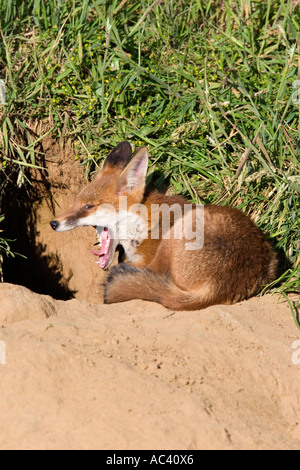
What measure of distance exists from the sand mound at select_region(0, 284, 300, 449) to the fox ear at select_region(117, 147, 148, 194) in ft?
4.43

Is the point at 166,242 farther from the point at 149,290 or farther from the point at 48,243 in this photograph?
the point at 48,243

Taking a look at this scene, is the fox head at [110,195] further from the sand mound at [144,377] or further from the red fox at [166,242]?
the sand mound at [144,377]

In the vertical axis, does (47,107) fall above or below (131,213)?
above

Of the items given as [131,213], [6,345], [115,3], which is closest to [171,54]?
[115,3]

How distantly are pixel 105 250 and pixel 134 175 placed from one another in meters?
0.74

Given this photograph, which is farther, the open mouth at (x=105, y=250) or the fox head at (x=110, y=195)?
the open mouth at (x=105, y=250)

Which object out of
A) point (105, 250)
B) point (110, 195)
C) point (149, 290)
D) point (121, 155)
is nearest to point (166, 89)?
point (121, 155)

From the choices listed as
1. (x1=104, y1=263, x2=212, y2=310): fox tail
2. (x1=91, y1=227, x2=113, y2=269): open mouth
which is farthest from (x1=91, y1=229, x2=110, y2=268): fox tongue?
(x1=104, y1=263, x2=212, y2=310): fox tail

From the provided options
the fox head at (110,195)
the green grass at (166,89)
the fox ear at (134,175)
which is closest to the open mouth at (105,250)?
the fox head at (110,195)

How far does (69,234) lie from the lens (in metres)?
6.00

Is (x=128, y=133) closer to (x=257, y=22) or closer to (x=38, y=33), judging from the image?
(x=38, y=33)

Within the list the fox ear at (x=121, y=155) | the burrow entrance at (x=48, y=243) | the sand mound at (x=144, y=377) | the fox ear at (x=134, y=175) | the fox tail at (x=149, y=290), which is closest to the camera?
the sand mound at (x=144, y=377)

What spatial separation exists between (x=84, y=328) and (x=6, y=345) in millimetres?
535

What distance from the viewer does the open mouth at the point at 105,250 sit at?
5052 millimetres
